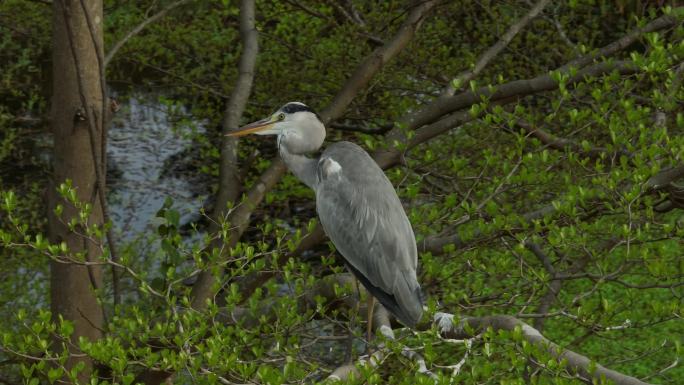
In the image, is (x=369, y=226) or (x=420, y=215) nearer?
(x=369, y=226)

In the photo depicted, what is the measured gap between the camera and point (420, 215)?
16.7ft

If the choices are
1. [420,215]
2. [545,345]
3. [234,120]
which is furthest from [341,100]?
[545,345]

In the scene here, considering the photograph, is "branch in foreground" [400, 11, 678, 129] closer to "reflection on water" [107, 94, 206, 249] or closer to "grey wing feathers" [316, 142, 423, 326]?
"grey wing feathers" [316, 142, 423, 326]

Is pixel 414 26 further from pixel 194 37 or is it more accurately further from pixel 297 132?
pixel 194 37

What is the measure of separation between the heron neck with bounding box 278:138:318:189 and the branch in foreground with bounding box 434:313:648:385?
146 cm

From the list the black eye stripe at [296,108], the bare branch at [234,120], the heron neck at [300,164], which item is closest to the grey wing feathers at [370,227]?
the heron neck at [300,164]

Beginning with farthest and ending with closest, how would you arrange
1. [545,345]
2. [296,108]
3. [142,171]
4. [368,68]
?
[142,171], [368,68], [296,108], [545,345]

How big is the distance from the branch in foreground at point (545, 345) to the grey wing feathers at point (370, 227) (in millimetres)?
176

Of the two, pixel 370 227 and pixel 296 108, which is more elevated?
pixel 296 108

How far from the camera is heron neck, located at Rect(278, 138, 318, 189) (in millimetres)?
5422

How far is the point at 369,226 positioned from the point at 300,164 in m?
0.89

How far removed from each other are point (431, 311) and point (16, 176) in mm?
9470

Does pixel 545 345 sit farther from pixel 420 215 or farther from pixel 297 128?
pixel 297 128

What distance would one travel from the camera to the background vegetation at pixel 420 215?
3969mm
